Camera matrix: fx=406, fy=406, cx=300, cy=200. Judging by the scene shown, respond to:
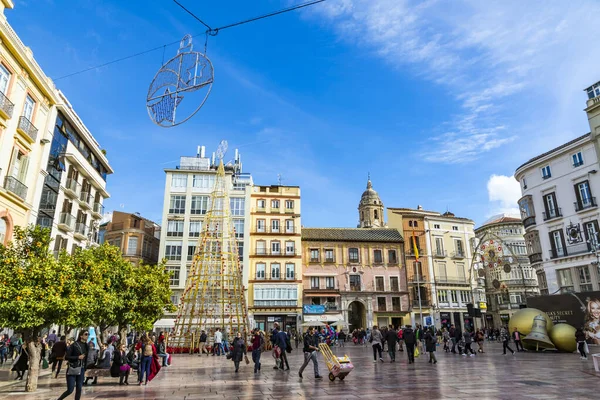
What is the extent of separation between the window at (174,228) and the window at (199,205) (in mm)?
1982

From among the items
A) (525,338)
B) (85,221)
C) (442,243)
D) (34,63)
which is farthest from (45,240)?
(442,243)

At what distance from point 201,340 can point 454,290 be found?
A: 35.7 metres

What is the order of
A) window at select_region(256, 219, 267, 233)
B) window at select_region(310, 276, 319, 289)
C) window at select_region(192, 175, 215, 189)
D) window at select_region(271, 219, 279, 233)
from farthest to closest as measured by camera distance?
window at select_region(271, 219, 279, 233), window at select_region(256, 219, 267, 233), window at select_region(192, 175, 215, 189), window at select_region(310, 276, 319, 289)

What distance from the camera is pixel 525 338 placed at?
71.9ft

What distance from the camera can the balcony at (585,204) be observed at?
3064cm

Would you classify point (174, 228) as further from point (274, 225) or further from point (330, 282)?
point (330, 282)

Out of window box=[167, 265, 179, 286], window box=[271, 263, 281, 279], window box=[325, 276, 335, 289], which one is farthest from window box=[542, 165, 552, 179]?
window box=[167, 265, 179, 286]

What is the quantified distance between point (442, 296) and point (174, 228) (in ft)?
108

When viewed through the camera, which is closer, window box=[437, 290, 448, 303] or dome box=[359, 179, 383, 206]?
window box=[437, 290, 448, 303]

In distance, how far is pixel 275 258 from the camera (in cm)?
4638

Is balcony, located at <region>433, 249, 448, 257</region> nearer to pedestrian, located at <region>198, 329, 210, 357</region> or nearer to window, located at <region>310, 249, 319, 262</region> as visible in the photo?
window, located at <region>310, 249, 319, 262</region>

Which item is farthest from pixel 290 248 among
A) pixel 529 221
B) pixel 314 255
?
pixel 529 221

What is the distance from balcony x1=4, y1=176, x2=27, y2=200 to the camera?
747 inches

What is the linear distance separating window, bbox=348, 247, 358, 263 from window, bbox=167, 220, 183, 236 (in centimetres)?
1982
